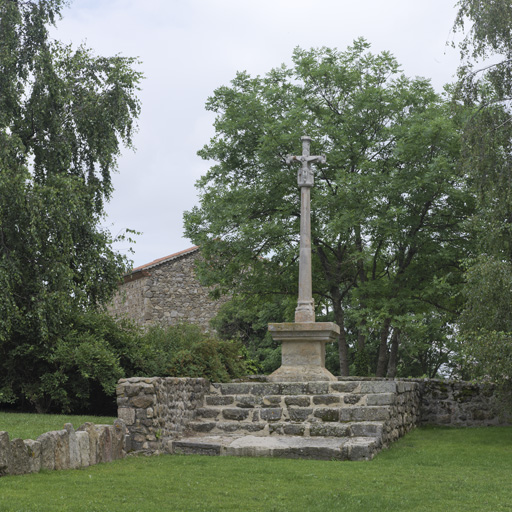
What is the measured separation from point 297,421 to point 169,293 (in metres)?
16.2

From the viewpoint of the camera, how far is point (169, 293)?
26656 mm

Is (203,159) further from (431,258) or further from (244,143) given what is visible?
(431,258)

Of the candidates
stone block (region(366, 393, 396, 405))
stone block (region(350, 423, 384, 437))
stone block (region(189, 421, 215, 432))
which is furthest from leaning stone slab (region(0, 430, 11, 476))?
stone block (region(366, 393, 396, 405))

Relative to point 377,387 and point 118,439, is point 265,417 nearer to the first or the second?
point 377,387

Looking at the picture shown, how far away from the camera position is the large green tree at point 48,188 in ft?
44.8

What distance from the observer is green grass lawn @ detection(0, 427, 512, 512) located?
20.1 ft

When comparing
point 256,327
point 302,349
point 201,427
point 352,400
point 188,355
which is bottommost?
point 201,427

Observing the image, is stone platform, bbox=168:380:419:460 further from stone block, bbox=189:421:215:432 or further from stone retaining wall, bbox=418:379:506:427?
stone retaining wall, bbox=418:379:506:427

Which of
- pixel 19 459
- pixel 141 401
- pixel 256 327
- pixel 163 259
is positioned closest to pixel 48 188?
pixel 141 401

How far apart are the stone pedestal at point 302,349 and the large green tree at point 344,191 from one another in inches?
218

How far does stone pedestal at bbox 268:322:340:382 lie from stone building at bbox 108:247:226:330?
13.0 meters

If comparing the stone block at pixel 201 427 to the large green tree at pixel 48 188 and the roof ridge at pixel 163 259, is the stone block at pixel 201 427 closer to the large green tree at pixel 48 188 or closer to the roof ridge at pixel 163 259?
the large green tree at pixel 48 188

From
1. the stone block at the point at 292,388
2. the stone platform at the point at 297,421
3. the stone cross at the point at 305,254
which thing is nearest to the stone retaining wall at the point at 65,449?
the stone platform at the point at 297,421

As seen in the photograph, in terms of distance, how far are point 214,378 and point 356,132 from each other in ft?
36.0
